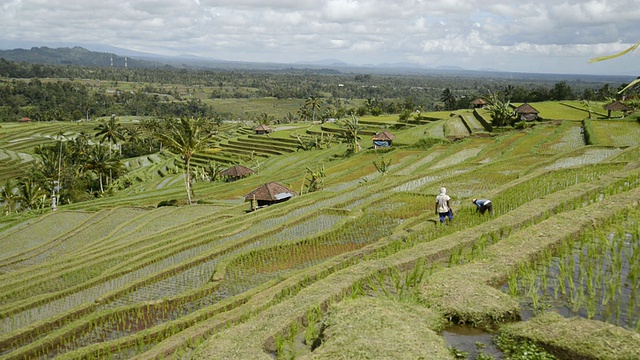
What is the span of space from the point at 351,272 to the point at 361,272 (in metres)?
0.16

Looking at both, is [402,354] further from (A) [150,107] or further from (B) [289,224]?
(A) [150,107]

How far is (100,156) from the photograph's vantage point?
139ft

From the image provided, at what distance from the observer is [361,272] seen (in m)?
7.72

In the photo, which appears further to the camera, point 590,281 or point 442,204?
point 442,204

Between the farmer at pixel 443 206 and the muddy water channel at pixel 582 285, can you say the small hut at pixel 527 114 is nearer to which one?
the farmer at pixel 443 206

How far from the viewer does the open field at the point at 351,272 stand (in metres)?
5.63

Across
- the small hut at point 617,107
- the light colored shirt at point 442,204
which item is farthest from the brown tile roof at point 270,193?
the small hut at point 617,107

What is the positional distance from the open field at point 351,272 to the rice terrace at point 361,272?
3 centimetres

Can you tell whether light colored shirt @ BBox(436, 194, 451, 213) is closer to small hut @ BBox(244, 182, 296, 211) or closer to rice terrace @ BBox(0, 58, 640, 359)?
rice terrace @ BBox(0, 58, 640, 359)

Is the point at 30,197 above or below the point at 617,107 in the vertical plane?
below

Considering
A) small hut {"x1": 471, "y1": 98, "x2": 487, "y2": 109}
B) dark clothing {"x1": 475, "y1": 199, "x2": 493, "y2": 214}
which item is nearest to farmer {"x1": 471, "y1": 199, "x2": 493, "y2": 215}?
dark clothing {"x1": 475, "y1": 199, "x2": 493, "y2": 214}

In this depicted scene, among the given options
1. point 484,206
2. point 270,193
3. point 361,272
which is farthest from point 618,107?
point 361,272

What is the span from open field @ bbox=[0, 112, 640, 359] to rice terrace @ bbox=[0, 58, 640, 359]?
3 centimetres

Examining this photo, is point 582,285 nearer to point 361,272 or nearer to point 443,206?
point 361,272
